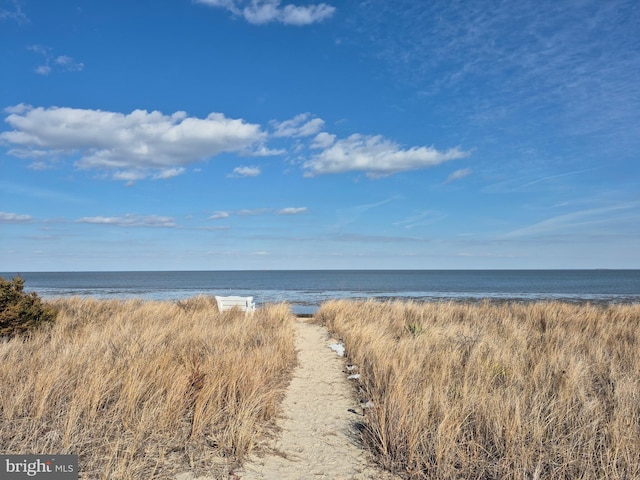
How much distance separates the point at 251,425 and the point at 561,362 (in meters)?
5.56

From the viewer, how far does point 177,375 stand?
17.6 ft

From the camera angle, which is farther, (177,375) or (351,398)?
(351,398)

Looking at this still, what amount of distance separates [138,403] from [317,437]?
7.15ft

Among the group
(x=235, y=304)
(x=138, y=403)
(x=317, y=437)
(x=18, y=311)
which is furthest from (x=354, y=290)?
(x=138, y=403)

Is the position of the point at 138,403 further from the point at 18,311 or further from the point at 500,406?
the point at 18,311

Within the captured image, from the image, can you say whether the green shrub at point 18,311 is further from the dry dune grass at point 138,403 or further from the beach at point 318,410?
the dry dune grass at point 138,403

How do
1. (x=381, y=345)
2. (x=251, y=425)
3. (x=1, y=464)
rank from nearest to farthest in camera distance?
1. (x=1, y=464)
2. (x=251, y=425)
3. (x=381, y=345)

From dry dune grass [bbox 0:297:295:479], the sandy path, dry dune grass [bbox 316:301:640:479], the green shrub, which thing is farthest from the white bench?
the sandy path

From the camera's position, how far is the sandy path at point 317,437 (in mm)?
3873

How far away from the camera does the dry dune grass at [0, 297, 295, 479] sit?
3.82 meters

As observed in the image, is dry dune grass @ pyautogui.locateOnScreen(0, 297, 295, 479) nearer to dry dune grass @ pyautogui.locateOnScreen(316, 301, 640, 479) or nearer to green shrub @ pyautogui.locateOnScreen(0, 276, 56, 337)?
green shrub @ pyautogui.locateOnScreen(0, 276, 56, 337)

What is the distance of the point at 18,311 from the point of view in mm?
8703

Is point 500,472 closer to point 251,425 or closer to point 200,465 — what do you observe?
point 251,425

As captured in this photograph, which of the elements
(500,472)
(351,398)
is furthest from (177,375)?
(500,472)
